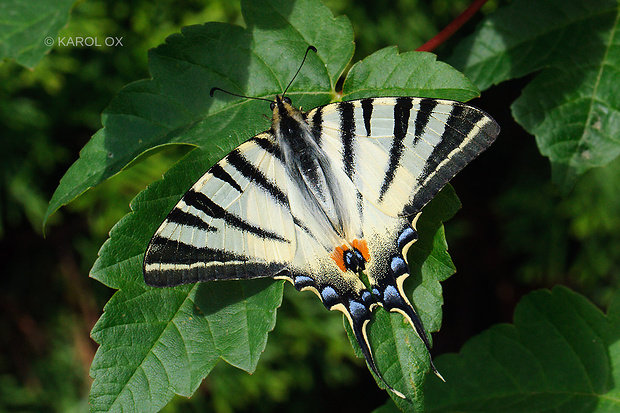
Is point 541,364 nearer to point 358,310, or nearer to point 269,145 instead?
point 358,310

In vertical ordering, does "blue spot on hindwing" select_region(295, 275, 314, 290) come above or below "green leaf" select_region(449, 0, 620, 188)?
below

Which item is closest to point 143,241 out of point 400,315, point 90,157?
point 90,157

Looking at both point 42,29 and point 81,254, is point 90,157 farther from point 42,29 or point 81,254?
point 81,254

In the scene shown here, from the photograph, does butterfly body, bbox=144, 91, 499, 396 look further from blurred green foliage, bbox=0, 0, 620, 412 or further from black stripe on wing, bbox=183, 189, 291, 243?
blurred green foliage, bbox=0, 0, 620, 412

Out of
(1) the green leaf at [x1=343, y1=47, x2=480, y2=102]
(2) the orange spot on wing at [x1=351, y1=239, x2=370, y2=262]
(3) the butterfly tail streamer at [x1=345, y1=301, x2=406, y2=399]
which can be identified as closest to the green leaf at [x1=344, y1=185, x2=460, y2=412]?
(3) the butterfly tail streamer at [x1=345, y1=301, x2=406, y2=399]

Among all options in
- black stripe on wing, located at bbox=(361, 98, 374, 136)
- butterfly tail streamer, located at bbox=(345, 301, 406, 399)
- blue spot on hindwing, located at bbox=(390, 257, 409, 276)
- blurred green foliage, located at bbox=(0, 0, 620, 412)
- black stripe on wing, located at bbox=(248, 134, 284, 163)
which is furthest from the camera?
blurred green foliage, located at bbox=(0, 0, 620, 412)

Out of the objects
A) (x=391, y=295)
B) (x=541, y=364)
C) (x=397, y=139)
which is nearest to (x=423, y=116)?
(x=397, y=139)

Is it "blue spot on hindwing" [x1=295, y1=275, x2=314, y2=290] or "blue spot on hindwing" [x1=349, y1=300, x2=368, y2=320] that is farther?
"blue spot on hindwing" [x1=295, y1=275, x2=314, y2=290]
